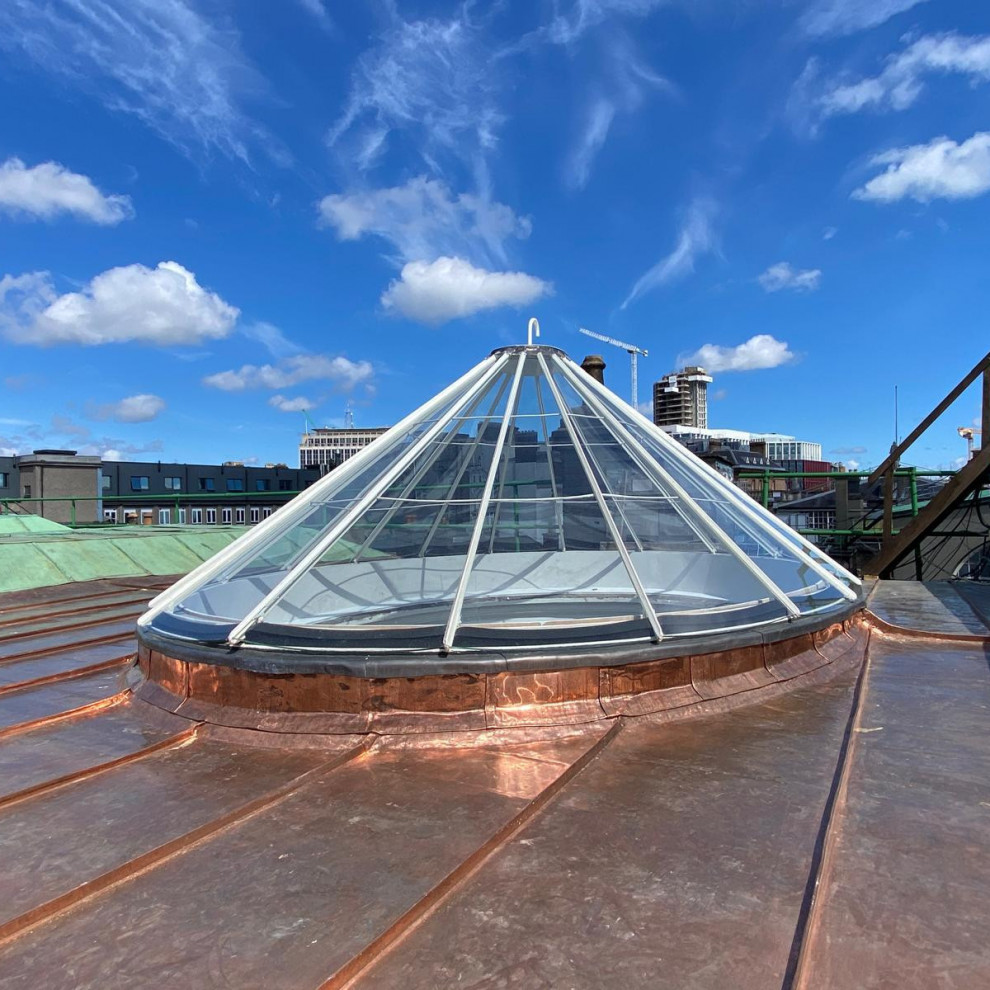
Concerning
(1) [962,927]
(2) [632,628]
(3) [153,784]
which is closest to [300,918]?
(3) [153,784]

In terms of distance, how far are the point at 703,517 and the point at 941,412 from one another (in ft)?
22.8

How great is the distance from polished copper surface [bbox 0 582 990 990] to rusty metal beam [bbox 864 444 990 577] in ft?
17.7

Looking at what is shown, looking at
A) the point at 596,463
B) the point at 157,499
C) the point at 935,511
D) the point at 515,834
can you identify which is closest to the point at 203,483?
the point at 157,499

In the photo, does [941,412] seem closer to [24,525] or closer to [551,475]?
[551,475]

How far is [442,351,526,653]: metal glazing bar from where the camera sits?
16.1 feet

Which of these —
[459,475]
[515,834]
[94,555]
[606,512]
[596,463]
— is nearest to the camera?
[515,834]

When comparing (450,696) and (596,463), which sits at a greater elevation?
(596,463)

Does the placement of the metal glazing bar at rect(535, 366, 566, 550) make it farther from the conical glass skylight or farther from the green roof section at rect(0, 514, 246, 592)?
the green roof section at rect(0, 514, 246, 592)

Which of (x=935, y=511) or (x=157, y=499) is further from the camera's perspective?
(x=157, y=499)

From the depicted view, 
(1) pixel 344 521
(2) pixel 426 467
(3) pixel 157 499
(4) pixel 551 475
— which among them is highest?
(3) pixel 157 499

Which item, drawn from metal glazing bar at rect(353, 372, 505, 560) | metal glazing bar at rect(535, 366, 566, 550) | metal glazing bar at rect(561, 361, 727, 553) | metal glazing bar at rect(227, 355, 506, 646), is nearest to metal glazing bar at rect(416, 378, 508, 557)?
metal glazing bar at rect(353, 372, 505, 560)

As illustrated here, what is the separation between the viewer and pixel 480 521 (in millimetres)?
5559

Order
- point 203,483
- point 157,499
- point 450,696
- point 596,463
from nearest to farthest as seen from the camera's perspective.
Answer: point 450,696, point 596,463, point 157,499, point 203,483

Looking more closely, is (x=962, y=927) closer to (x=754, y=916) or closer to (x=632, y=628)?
(x=754, y=916)
